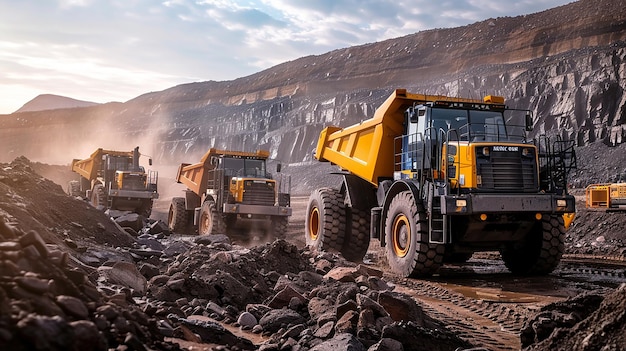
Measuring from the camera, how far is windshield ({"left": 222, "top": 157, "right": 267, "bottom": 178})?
15953 mm

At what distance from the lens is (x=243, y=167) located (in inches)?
639

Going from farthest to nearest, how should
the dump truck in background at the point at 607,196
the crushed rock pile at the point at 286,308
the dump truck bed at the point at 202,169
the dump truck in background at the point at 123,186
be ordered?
the dump truck in background at the point at 123,186 → the dump truck in background at the point at 607,196 → the dump truck bed at the point at 202,169 → the crushed rock pile at the point at 286,308

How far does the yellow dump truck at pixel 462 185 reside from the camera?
8.20m

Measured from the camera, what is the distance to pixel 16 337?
7.33 ft

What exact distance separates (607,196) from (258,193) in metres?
12.7

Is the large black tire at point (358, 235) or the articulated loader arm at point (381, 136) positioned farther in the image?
the large black tire at point (358, 235)

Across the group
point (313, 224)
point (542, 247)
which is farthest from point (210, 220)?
point (542, 247)

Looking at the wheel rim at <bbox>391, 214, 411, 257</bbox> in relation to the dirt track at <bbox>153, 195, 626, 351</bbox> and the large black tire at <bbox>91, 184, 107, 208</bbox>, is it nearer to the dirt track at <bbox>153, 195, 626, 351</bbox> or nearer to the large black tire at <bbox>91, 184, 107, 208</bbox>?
the dirt track at <bbox>153, 195, 626, 351</bbox>

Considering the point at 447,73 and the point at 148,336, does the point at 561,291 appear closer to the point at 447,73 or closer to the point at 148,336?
the point at 148,336

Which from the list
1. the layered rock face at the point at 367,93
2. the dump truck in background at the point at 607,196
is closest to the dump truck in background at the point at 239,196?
the dump truck in background at the point at 607,196

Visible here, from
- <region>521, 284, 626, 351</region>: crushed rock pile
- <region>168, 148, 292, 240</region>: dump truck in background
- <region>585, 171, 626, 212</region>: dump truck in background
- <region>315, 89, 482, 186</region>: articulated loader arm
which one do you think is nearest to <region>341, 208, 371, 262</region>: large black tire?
<region>315, 89, 482, 186</region>: articulated loader arm

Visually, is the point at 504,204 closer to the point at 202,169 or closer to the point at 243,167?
the point at 243,167

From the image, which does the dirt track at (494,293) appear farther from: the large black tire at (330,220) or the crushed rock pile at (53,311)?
the crushed rock pile at (53,311)

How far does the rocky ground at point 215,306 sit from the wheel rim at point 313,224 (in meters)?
2.91
